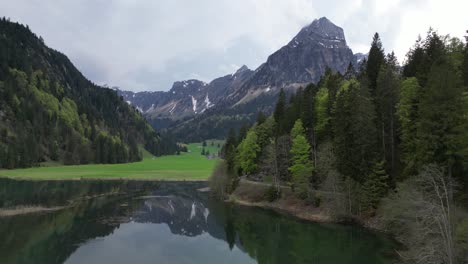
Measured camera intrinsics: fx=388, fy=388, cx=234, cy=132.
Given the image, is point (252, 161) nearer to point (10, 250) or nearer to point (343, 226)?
point (343, 226)

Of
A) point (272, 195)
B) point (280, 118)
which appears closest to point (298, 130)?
point (272, 195)

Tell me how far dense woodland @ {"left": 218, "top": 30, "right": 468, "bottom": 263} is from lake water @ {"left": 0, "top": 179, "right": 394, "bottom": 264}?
5894 millimetres

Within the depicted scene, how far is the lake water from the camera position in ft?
147

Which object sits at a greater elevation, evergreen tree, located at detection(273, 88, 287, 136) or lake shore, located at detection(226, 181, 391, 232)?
evergreen tree, located at detection(273, 88, 287, 136)

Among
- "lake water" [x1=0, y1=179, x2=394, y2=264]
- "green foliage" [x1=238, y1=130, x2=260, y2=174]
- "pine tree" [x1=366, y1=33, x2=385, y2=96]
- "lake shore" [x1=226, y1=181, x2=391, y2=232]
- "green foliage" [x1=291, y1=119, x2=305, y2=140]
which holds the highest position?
"pine tree" [x1=366, y1=33, x2=385, y2=96]

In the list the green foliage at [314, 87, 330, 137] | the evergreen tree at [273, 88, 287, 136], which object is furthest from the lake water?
the evergreen tree at [273, 88, 287, 136]

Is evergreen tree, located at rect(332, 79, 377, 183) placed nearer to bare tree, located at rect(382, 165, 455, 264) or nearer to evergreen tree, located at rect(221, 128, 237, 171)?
bare tree, located at rect(382, 165, 455, 264)

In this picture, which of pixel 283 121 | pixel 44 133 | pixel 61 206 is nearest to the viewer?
pixel 61 206

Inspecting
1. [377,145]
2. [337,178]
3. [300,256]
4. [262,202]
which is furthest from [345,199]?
[262,202]

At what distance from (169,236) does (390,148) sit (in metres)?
36.3

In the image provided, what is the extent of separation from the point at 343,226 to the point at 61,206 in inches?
2090

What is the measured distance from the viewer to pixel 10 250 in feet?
147

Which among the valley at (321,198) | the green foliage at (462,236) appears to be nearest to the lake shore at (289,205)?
the valley at (321,198)

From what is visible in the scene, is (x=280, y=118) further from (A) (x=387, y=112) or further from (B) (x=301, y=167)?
(A) (x=387, y=112)
